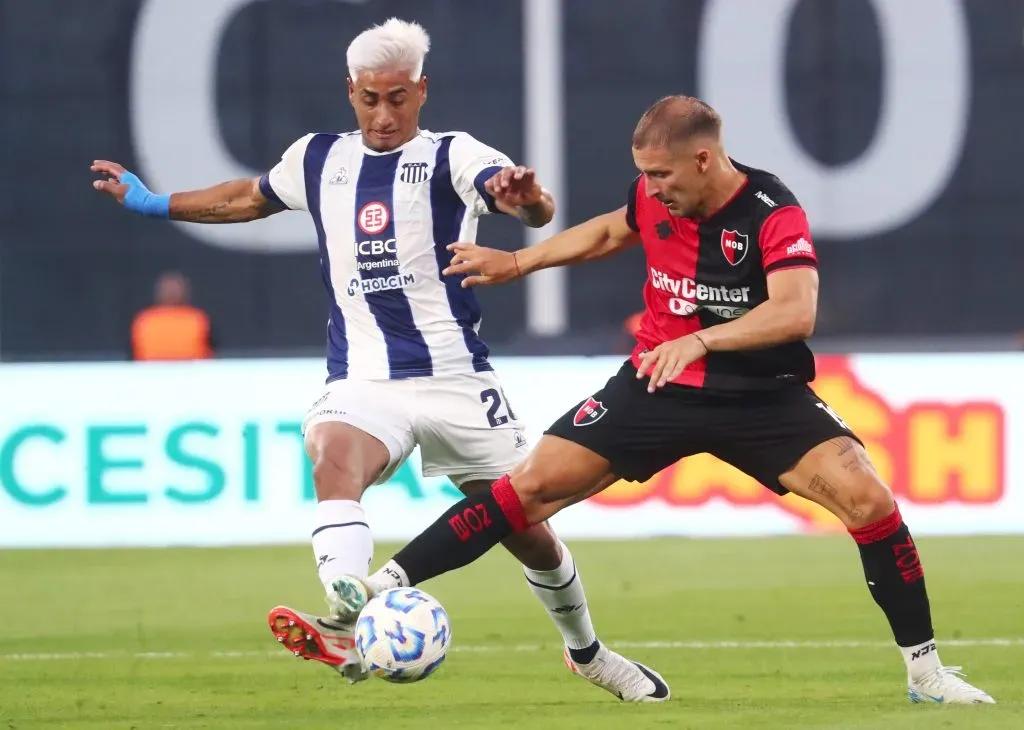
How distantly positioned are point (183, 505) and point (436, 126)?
5881 millimetres

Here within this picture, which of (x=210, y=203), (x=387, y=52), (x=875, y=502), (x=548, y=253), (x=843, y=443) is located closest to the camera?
(x=875, y=502)

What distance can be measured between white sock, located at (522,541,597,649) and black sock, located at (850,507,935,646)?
98cm

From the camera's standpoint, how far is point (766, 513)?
11.4m

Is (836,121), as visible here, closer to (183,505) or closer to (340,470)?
(183,505)

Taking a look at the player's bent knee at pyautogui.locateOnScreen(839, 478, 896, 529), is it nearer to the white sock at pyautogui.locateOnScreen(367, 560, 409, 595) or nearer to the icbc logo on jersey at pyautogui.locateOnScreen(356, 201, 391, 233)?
the white sock at pyautogui.locateOnScreen(367, 560, 409, 595)

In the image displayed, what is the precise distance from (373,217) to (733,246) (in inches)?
48.0

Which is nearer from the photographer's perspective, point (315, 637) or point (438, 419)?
point (315, 637)

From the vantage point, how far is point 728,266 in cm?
582

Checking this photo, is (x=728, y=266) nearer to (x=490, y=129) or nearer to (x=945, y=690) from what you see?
(x=945, y=690)

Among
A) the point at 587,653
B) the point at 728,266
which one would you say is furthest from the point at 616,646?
the point at 728,266

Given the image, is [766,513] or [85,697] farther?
[766,513]

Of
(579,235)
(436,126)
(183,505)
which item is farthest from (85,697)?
(436,126)

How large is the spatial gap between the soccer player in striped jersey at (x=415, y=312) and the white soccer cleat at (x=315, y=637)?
712 mm

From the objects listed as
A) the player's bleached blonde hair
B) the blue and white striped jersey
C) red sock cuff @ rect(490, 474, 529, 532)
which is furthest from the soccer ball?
the player's bleached blonde hair
